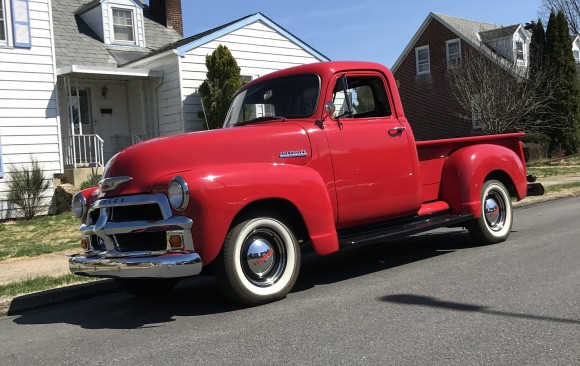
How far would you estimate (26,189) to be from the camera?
543 inches

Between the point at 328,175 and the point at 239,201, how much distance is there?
1.18 metres

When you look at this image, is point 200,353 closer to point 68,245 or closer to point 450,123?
point 68,245

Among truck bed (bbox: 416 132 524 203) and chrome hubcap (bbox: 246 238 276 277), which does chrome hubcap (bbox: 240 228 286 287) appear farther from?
truck bed (bbox: 416 132 524 203)

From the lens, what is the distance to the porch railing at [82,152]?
611 inches

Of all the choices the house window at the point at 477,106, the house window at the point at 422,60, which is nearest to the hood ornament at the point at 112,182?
the house window at the point at 477,106

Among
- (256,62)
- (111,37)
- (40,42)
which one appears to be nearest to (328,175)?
(40,42)

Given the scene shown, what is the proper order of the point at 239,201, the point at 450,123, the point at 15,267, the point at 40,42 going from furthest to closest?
the point at 450,123
the point at 40,42
the point at 15,267
the point at 239,201

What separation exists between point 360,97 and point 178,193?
2711 millimetres

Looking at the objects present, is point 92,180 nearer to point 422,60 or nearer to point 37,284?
point 37,284

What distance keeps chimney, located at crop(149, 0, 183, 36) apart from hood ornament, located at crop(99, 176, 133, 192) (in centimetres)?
1713

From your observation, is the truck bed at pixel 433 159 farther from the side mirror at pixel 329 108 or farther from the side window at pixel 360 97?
the side mirror at pixel 329 108

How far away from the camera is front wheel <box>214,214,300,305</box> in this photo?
497cm

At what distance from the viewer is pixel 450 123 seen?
3350cm

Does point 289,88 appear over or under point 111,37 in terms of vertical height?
under
